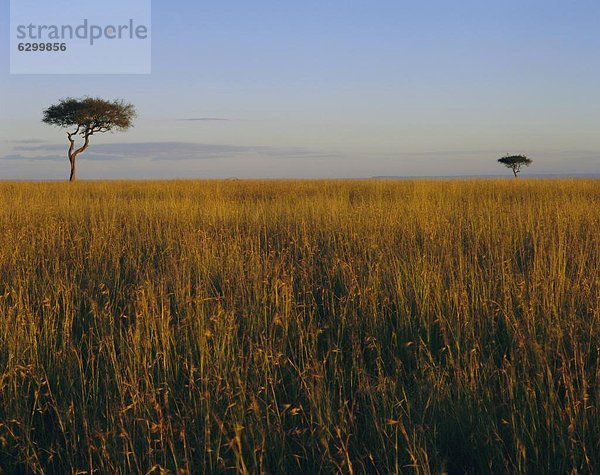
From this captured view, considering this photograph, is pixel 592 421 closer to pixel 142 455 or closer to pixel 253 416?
pixel 253 416

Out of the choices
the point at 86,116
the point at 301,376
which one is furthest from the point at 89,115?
the point at 301,376

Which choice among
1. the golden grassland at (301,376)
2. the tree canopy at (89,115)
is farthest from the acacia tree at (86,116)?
the golden grassland at (301,376)

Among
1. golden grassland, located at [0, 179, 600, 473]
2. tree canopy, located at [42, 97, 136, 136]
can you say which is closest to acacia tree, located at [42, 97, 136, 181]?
tree canopy, located at [42, 97, 136, 136]

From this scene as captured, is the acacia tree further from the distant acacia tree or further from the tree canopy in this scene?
the distant acacia tree

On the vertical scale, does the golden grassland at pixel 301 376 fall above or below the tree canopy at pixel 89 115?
below

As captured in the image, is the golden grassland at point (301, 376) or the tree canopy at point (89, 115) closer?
the golden grassland at point (301, 376)

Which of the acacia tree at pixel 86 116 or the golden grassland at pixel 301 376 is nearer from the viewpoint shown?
the golden grassland at pixel 301 376

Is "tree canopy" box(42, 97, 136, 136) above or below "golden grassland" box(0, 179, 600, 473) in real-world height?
above

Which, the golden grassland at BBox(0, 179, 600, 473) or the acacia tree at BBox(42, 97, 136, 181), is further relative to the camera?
the acacia tree at BBox(42, 97, 136, 181)

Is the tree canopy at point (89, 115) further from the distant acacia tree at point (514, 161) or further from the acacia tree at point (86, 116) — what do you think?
the distant acacia tree at point (514, 161)

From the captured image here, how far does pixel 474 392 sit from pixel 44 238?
5.81m

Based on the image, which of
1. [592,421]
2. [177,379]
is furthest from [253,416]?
[592,421]

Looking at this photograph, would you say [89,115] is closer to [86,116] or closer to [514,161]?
[86,116]

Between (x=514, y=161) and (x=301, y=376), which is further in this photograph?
(x=514, y=161)
